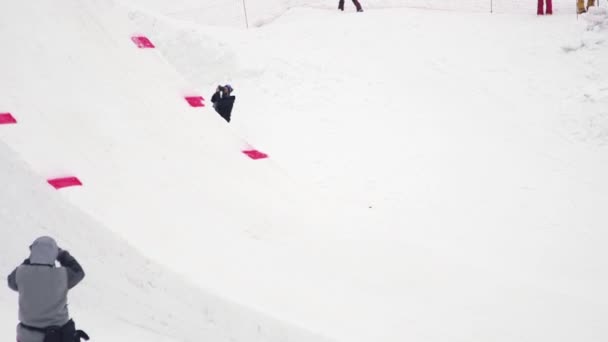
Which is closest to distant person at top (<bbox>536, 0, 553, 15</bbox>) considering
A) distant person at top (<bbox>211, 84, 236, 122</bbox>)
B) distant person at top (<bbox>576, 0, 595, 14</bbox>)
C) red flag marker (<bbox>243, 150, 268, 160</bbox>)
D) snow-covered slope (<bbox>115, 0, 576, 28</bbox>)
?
snow-covered slope (<bbox>115, 0, 576, 28</bbox>)

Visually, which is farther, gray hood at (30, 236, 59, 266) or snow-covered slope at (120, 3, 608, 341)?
snow-covered slope at (120, 3, 608, 341)

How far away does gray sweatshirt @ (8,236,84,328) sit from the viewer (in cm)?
480

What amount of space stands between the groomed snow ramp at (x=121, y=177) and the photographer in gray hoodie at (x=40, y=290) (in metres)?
1.62

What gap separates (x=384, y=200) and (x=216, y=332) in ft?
19.3

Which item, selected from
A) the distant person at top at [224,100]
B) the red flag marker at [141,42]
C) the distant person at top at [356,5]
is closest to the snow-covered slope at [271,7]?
the distant person at top at [356,5]

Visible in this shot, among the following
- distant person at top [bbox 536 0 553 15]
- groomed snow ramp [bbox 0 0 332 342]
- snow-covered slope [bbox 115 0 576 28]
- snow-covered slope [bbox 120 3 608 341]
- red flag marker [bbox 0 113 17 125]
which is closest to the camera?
groomed snow ramp [bbox 0 0 332 342]

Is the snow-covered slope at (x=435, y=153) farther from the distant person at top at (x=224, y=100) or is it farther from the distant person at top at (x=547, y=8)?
the distant person at top at (x=224, y=100)

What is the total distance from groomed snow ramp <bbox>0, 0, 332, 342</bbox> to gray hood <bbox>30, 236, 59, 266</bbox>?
74.3 inches

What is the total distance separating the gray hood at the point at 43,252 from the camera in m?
4.80

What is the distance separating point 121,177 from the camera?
8.48 metres

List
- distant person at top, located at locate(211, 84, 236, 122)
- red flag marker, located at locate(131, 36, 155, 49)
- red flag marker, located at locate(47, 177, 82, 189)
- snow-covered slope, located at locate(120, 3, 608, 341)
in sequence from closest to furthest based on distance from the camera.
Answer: red flag marker, located at locate(47, 177, 82, 189)
snow-covered slope, located at locate(120, 3, 608, 341)
red flag marker, located at locate(131, 36, 155, 49)
distant person at top, located at locate(211, 84, 236, 122)

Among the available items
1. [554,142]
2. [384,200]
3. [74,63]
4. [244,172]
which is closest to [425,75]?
[554,142]

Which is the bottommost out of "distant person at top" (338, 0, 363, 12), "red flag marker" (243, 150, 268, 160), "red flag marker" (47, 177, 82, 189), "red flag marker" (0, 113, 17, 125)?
"red flag marker" (243, 150, 268, 160)

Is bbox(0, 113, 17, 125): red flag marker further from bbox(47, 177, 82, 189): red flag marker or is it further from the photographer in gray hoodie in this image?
the photographer in gray hoodie
